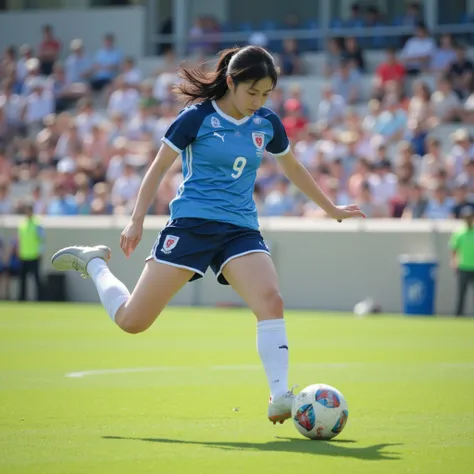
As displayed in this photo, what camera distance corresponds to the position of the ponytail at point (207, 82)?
7566 mm

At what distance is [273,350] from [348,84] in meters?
18.6

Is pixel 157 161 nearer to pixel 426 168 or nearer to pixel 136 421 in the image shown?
pixel 136 421

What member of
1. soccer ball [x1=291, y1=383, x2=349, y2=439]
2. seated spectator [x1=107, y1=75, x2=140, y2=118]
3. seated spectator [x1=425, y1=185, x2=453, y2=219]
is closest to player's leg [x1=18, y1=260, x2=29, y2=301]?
seated spectator [x1=107, y1=75, x2=140, y2=118]

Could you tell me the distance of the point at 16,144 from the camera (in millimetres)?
29094

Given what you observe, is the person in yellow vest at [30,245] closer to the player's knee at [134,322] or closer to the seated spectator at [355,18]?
the seated spectator at [355,18]

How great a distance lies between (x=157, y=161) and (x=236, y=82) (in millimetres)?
677

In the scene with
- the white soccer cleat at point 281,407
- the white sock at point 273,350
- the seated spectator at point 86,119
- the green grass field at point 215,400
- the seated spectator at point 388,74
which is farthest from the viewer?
the seated spectator at point 86,119

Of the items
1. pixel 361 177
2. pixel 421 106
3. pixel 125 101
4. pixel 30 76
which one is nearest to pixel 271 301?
Answer: pixel 361 177

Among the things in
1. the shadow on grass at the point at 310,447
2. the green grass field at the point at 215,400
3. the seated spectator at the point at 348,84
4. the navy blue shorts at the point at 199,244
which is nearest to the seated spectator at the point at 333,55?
the seated spectator at the point at 348,84

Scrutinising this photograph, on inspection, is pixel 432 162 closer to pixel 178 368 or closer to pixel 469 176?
pixel 469 176

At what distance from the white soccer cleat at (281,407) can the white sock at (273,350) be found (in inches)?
3.0

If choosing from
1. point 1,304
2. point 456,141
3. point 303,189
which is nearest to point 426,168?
point 456,141

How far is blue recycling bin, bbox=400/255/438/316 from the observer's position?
19.9 metres

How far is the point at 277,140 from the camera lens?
7758mm
